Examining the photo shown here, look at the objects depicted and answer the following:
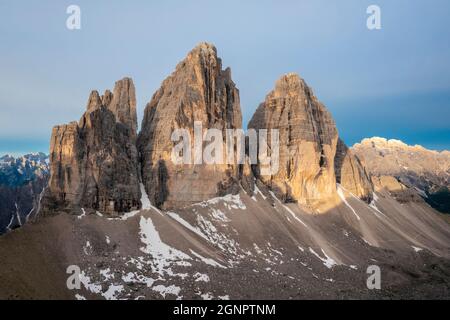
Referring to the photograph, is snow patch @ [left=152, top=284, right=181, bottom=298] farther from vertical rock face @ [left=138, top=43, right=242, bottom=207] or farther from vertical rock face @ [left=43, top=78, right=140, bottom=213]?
vertical rock face @ [left=138, top=43, right=242, bottom=207]

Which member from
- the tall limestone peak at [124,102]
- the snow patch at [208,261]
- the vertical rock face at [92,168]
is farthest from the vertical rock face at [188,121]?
the snow patch at [208,261]

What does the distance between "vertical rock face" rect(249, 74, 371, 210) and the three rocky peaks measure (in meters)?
0.25

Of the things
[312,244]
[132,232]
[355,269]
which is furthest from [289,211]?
[132,232]

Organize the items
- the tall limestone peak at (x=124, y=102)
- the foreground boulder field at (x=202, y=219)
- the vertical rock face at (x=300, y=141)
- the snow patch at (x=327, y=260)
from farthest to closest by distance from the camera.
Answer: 1. the vertical rock face at (x=300, y=141)
2. the tall limestone peak at (x=124, y=102)
3. the snow patch at (x=327, y=260)
4. the foreground boulder field at (x=202, y=219)

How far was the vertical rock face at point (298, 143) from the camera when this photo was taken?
93750mm

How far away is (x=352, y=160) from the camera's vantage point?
118375 millimetres

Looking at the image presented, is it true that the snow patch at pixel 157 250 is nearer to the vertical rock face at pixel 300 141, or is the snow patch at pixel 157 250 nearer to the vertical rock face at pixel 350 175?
the vertical rock face at pixel 300 141

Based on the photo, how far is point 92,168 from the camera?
197ft

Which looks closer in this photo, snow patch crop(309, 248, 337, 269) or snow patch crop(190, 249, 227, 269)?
snow patch crop(190, 249, 227, 269)

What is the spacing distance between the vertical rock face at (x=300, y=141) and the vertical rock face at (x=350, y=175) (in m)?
9.15

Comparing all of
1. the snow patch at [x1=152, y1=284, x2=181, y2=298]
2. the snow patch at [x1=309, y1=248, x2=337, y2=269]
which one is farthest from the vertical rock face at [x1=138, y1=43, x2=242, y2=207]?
the snow patch at [x1=152, y1=284, x2=181, y2=298]

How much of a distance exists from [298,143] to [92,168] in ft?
176

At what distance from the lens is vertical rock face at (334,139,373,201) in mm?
112719

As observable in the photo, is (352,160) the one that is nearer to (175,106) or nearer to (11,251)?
(175,106)
